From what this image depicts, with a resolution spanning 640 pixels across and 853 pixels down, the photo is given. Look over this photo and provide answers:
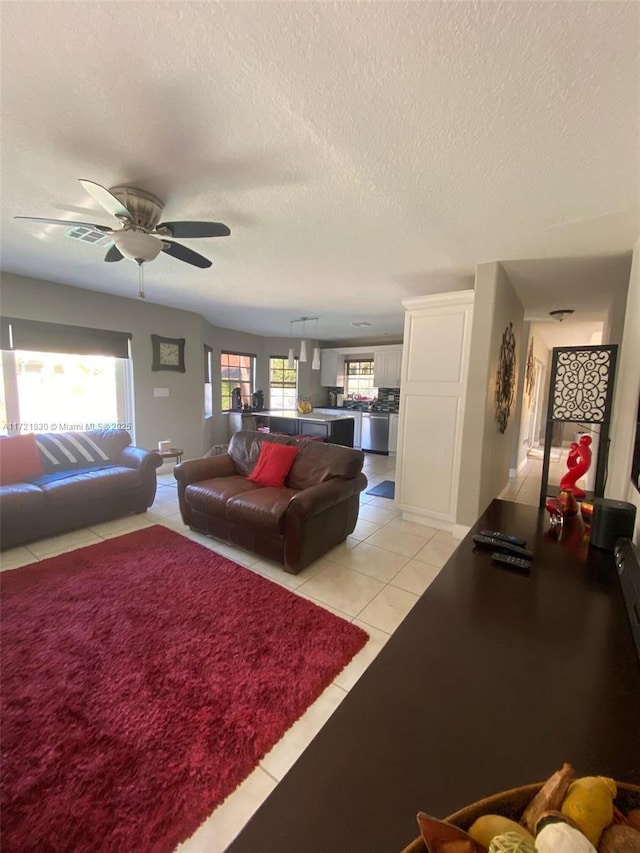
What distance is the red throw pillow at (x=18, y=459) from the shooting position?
2980 mm

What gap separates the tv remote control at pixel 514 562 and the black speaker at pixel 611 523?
15.8 inches

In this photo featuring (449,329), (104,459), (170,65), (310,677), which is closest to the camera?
(170,65)

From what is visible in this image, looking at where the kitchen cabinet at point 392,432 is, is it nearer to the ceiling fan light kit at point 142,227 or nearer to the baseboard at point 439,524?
the baseboard at point 439,524

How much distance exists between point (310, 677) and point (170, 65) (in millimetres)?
2501

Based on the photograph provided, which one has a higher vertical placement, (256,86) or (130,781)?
(256,86)

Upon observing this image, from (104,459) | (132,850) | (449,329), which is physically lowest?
(132,850)

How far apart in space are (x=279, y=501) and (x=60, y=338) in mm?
3268

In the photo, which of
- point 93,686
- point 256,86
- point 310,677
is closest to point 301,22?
point 256,86

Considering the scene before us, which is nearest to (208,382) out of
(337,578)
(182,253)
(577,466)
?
(182,253)

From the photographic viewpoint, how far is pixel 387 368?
7043 millimetres

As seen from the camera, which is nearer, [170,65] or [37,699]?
[170,65]

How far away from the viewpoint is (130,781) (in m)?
1.20

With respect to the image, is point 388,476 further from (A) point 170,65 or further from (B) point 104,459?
(A) point 170,65

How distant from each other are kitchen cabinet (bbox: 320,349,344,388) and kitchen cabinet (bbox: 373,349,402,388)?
0.94 m
